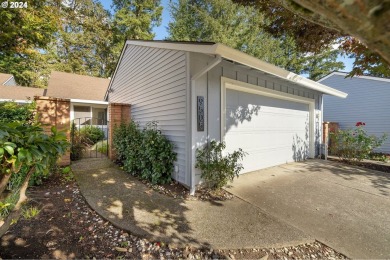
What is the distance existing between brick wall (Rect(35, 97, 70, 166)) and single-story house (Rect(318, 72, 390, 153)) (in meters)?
15.1

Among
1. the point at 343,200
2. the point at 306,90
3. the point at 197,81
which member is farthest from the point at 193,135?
the point at 306,90

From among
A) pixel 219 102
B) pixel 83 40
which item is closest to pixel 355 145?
pixel 219 102

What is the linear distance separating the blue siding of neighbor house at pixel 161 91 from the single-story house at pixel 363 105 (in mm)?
12530

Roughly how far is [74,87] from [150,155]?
11.4 metres

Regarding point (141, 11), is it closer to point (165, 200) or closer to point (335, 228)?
point (165, 200)

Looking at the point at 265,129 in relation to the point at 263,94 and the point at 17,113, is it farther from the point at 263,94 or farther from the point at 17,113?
the point at 17,113

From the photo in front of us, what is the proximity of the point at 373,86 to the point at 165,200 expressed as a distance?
13.8 meters

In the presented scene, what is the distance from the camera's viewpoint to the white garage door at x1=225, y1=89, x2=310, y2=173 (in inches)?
202

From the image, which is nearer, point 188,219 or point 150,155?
point 188,219

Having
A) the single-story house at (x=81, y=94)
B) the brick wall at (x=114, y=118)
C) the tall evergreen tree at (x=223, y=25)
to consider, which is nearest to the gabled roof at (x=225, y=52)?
the brick wall at (x=114, y=118)

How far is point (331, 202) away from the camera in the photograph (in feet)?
12.5

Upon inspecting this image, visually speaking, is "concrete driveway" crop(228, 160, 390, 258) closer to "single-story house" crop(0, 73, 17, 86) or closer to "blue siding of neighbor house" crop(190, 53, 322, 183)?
"blue siding of neighbor house" crop(190, 53, 322, 183)

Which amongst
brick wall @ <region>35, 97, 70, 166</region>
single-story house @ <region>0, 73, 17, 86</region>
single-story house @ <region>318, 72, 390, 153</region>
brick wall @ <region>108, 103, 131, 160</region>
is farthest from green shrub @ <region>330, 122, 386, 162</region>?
single-story house @ <region>0, 73, 17, 86</region>

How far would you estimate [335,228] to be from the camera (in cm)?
289
